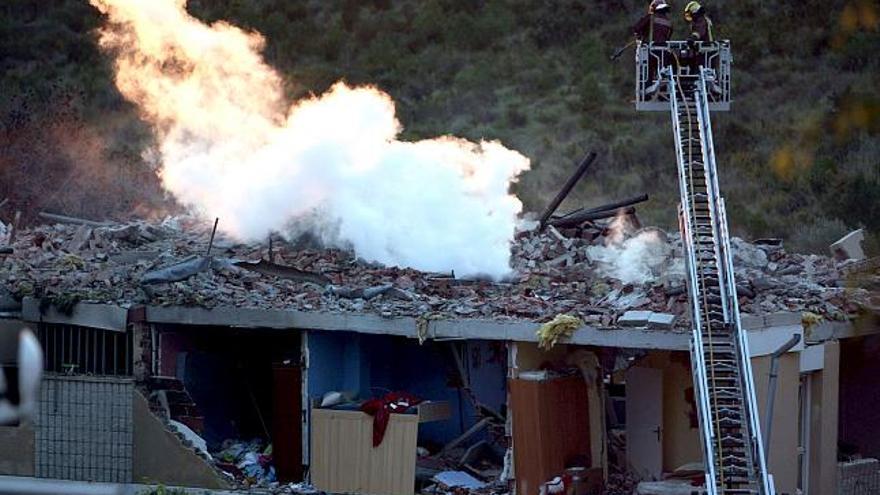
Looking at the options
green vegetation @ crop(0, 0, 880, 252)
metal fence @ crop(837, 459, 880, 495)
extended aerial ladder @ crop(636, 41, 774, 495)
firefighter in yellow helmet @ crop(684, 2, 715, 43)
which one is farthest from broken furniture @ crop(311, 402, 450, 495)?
green vegetation @ crop(0, 0, 880, 252)

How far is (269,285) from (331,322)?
200 centimetres

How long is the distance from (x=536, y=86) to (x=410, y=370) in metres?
31.1

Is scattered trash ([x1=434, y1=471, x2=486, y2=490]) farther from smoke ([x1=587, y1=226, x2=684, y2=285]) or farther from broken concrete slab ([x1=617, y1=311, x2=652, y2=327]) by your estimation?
smoke ([x1=587, y1=226, x2=684, y2=285])

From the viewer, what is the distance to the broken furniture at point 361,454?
20078mm

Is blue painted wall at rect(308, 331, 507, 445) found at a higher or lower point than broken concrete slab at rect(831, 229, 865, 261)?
lower

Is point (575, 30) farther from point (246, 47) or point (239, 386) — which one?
point (239, 386)

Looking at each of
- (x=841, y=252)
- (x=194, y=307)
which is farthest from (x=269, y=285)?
(x=841, y=252)

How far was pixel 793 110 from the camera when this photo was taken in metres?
48.4

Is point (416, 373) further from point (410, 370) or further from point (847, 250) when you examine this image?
point (847, 250)

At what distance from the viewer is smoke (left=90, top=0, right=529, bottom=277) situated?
23.9 m

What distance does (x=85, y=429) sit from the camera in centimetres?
2005

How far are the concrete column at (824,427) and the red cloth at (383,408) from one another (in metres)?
4.72

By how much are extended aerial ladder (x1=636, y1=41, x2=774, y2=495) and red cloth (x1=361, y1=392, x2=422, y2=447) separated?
3.86 m

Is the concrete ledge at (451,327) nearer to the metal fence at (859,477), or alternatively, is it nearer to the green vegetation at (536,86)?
the metal fence at (859,477)
